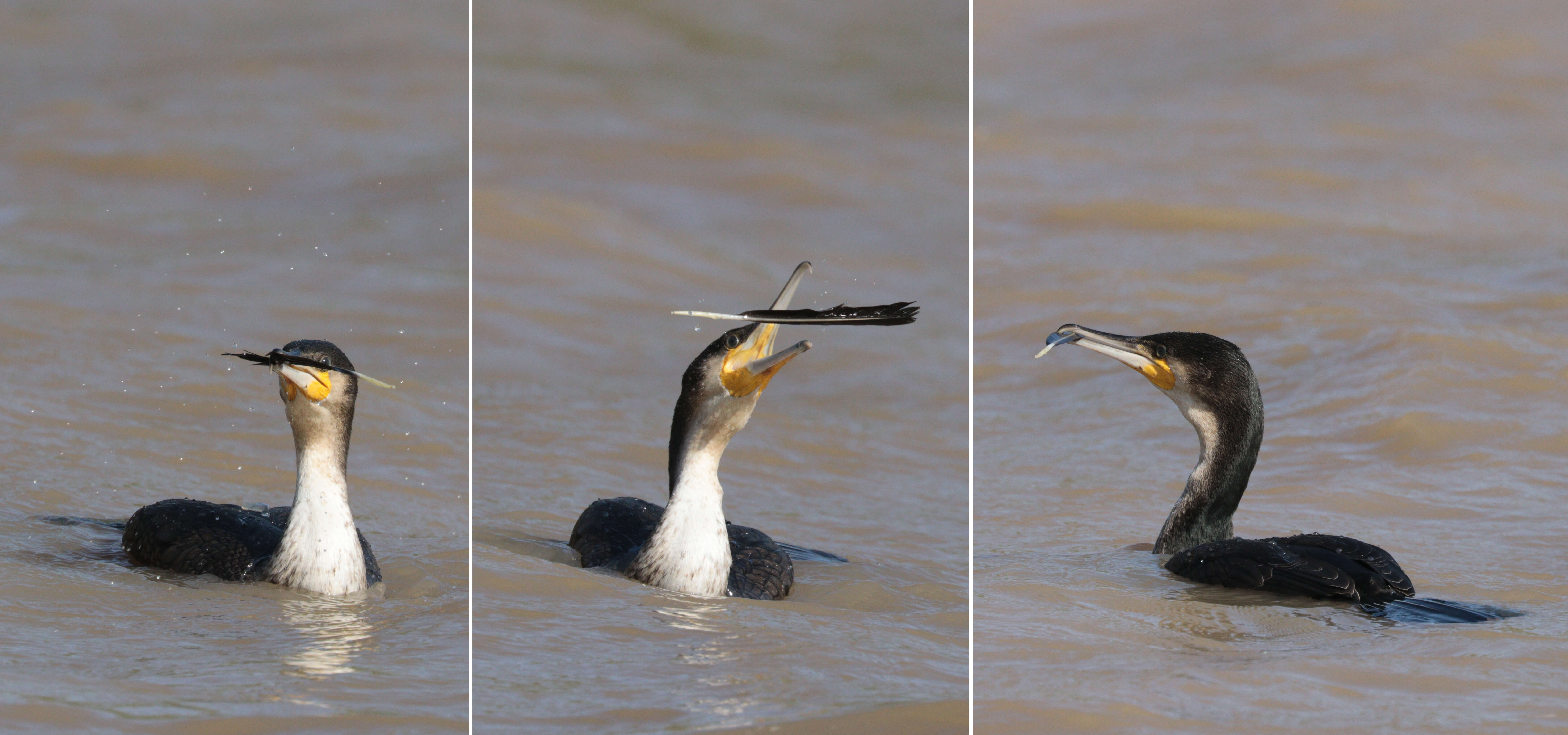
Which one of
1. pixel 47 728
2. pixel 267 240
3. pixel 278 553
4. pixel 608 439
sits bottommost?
pixel 47 728

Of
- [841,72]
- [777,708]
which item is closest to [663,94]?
[841,72]

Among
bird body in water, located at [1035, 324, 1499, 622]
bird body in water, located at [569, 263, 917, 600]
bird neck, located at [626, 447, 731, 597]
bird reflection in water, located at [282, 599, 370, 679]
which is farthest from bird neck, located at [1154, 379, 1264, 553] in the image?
bird reflection in water, located at [282, 599, 370, 679]

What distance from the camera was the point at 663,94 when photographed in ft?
41.3

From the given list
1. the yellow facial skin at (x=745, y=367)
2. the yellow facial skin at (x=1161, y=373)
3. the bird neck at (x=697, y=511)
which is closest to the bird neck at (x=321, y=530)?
the bird neck at (x=697, y=511)

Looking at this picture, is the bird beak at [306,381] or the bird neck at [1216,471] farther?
the bird neck at [1216,471]

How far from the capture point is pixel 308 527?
15.7 feet

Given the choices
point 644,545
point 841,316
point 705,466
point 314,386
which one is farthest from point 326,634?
point 841,316

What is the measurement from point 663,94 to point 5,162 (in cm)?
475

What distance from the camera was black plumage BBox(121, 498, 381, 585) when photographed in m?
4.93

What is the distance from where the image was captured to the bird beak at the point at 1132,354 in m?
Result: 5.07

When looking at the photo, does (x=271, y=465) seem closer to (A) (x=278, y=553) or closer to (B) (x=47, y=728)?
(A) (x=278, y=553)

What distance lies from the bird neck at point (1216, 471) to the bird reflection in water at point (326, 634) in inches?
103

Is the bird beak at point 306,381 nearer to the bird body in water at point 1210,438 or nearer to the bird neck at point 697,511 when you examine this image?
the bird neck at point 697,511

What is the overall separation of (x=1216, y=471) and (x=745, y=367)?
173 centimetres
